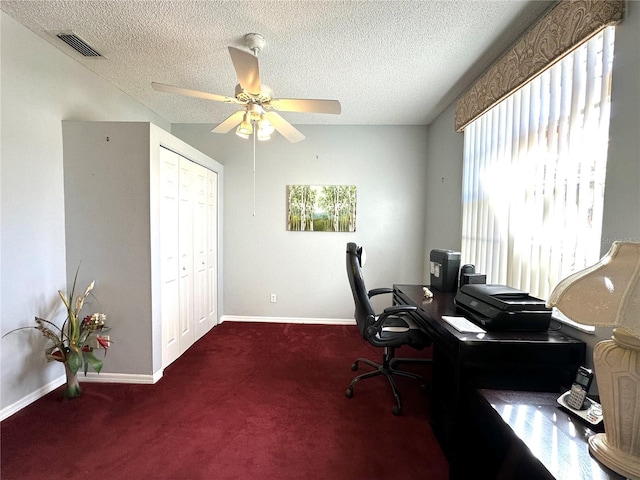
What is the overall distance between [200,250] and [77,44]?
1.94 m

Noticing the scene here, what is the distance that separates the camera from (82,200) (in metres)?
2.14

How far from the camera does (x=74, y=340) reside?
196 centimetres

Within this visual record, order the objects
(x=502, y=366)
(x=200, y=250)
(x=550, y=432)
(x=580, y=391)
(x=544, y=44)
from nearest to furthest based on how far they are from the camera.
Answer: (x=550, y=432) < (x=580, y=391) < (x=502, y=366) < (x=544, y=44) < (x=200, y=250)

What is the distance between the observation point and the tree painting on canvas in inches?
139

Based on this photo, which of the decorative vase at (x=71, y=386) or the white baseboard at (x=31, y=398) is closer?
the white baseboard at (x=31, y=398)

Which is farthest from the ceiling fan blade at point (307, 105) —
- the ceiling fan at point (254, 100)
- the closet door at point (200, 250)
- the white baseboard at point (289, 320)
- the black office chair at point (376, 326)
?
the white baseboard at point (289, 320)

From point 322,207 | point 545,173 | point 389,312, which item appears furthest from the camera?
→ point 322,207

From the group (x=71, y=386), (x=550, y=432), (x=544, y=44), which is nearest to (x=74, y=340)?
(x=71, y=386)

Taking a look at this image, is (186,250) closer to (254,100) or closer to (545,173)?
(254,100)

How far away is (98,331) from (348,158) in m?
3.15

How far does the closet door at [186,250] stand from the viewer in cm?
261

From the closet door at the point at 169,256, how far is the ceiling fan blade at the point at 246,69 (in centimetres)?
107

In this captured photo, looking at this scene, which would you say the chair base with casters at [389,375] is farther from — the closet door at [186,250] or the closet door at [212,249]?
the closet door at [212,249]

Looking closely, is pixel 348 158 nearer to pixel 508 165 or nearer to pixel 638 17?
pixel 508 165
